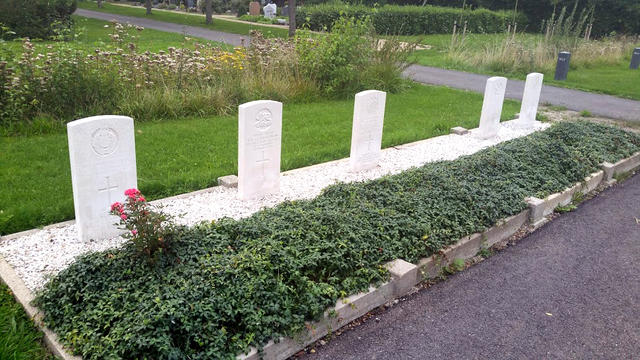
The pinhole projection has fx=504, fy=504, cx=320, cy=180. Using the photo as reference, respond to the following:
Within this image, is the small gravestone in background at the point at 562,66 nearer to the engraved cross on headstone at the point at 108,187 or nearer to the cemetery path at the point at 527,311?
the cemetery path at the point at 527,311

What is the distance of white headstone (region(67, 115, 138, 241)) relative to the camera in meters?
4.46

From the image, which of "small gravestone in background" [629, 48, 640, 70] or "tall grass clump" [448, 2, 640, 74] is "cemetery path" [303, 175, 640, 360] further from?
"small gravestone in background" [629, 48, 640, 70]

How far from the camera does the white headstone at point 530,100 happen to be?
980 centimetres

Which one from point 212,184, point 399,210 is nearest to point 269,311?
point 399,210

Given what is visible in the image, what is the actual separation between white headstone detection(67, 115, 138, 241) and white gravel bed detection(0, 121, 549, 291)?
205 millimetres

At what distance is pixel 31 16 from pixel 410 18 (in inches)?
805

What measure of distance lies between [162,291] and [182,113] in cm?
615

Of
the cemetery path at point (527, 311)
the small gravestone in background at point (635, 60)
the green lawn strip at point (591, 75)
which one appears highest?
the small gravestone in background at point (635, 60)

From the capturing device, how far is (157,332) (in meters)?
3.20

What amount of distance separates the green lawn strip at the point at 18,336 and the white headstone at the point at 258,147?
8.72ft

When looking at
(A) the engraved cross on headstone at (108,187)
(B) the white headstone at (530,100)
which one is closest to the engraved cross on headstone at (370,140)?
(A) the engraved cross on headstone at (108,187)

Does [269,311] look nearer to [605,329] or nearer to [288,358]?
[288,358]

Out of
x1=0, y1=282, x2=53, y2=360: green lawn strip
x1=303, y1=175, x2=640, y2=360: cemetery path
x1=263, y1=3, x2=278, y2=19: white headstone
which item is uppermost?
x1=263, y1=3, x2=278, y2=19: white headstone

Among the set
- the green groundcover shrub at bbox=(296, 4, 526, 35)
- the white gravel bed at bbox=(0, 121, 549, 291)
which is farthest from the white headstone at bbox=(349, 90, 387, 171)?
the green groundcover shrub at bbox=(296, 4, 526, 35)
